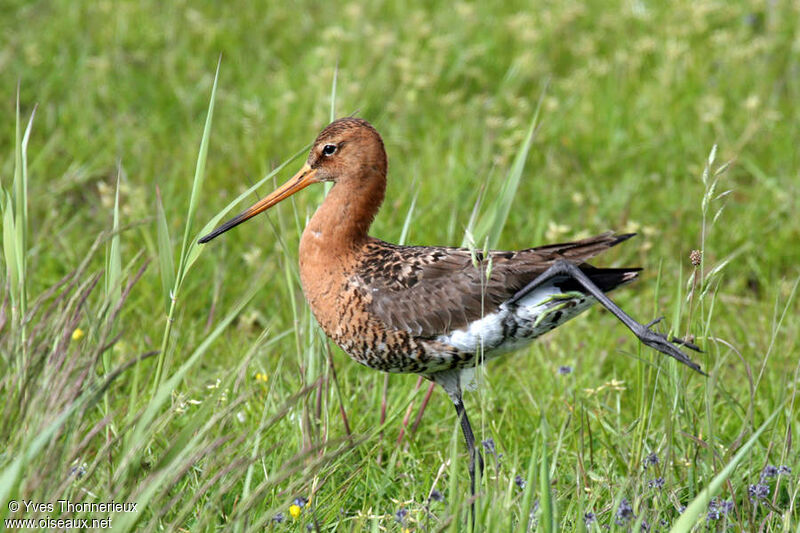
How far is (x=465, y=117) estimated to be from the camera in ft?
24.0

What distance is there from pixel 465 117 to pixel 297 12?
218 centimetres

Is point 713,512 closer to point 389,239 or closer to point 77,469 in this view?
point 77,469

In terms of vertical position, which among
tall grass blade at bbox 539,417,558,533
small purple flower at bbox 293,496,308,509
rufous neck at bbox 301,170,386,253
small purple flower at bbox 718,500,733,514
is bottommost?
small purple flower at bbox 718,500,733,514

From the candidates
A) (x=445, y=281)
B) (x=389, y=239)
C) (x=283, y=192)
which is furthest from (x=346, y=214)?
(x=389, y=239)

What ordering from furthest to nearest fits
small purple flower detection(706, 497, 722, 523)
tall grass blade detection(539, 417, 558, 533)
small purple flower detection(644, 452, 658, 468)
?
small purple flower detection(644, 452, 658, 468) → small purple flower detection(706, 497, 722, 523) → tall grass blade detection(539, 417, 558, 533)

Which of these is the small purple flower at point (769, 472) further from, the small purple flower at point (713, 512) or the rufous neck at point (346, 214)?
the rufous neck at point (346, 214)

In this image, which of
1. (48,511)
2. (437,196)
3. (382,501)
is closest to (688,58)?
(437,196)

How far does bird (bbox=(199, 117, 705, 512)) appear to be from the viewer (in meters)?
3.98

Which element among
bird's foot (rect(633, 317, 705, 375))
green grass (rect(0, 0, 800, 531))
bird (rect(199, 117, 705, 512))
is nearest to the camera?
green grass (rect(0, 0, 800, 531))

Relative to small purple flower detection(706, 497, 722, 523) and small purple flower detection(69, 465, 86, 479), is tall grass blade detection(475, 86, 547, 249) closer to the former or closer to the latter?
small purple flower detection(706, 497, 722, 523)

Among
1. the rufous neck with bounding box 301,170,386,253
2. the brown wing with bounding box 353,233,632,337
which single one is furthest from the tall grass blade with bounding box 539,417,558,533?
the rufous neck with bounding box 301,170,386,253

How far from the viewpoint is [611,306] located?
3582mm

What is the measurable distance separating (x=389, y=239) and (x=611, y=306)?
2.37 metres

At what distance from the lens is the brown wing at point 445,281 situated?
4.01 metres
